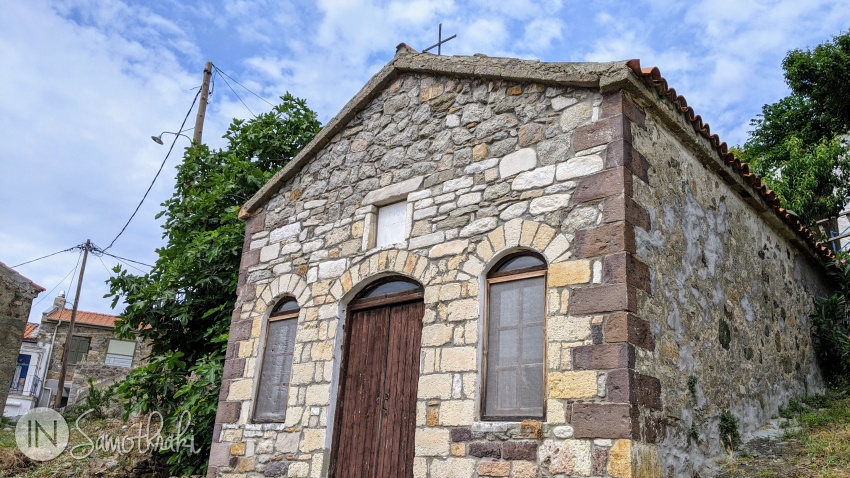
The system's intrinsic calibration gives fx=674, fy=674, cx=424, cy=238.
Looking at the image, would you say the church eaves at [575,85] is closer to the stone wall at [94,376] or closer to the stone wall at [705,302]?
the stone wall at [705,302]

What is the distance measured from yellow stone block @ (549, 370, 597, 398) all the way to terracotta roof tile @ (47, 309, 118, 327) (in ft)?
92.5

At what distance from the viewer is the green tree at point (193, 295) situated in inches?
352

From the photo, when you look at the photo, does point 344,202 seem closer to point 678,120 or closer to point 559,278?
point 559,278

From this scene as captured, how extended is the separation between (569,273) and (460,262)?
110 centimetres

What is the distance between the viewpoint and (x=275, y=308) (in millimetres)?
7750

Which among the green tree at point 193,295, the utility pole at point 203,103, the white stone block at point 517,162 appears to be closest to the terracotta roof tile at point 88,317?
the utility pole at point 203,103

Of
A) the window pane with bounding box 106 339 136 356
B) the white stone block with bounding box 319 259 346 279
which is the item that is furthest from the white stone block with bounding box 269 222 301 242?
the window pane with bounding box 106 339 136 356

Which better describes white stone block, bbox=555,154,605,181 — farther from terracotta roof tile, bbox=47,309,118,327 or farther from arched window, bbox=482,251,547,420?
terracotta roof tile, bbox=47,309,118,327

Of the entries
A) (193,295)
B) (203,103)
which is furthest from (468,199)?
(203,103)

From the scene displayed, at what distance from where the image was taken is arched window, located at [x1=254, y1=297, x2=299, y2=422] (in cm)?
720

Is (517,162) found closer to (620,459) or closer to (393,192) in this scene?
(393,192)

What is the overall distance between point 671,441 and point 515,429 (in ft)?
3.87

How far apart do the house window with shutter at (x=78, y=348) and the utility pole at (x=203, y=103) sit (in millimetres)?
19142

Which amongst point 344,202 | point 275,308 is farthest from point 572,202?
point 275,308
